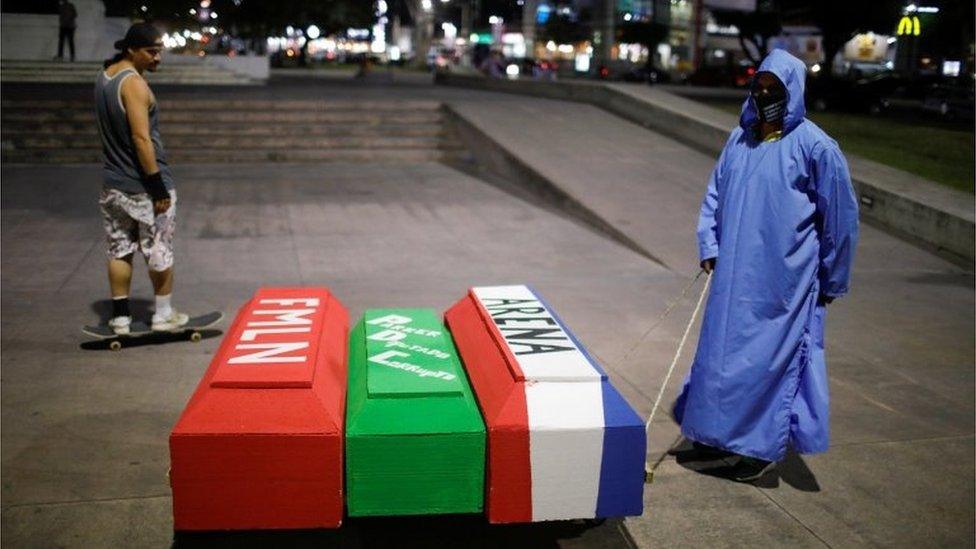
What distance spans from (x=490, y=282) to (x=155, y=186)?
10.2 feet

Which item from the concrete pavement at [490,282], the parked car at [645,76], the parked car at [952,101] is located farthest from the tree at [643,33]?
the concrete pavement at [490,282]

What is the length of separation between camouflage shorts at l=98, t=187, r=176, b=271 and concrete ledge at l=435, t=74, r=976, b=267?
7.46 metres

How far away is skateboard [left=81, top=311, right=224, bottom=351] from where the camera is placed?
5809mm

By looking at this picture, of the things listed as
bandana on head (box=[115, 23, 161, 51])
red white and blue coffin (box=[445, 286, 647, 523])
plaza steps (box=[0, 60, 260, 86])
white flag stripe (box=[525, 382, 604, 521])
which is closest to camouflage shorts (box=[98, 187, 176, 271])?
bandana on head (box=[115, 23, 161, 51])

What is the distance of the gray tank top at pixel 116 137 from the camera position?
5539 mm

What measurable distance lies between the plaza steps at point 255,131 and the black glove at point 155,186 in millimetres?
9636

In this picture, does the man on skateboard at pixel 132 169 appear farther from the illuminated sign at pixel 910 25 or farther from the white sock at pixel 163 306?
the illuminated sign at pixel 910 25

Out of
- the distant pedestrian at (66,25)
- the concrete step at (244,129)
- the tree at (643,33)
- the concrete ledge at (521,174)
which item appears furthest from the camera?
the tree at (643,33)

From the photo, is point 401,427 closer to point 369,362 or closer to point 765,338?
point 369,362

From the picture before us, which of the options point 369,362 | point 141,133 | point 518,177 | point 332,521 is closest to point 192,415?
point 332,521

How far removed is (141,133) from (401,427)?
11.3ft

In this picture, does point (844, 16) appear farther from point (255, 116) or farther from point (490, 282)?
point (490, 282)

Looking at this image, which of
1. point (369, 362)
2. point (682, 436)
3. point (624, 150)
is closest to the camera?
point (369, 362)

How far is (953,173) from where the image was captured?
477 inches
